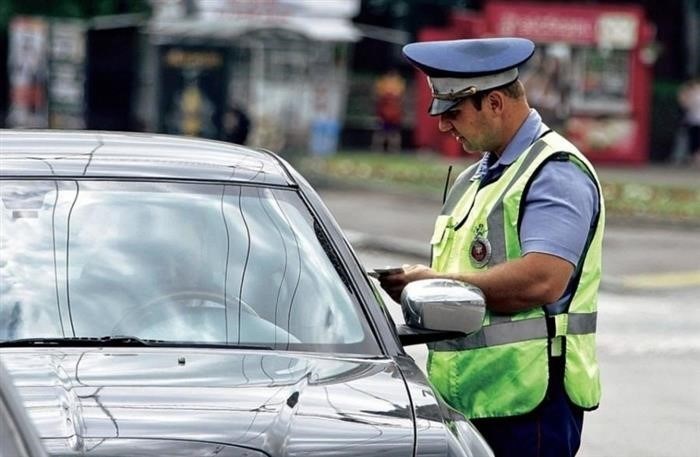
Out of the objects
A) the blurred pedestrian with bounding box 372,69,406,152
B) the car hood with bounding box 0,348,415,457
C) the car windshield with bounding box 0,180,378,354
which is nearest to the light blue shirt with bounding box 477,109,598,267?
the car windshield with bounding box 0,180,378,354

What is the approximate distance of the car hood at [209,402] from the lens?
3613mm

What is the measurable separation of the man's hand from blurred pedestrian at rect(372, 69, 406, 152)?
31.2m

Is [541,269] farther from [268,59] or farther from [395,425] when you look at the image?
[268,59]

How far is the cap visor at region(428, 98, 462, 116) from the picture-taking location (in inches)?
192

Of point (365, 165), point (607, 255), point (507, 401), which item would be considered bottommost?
point (365, 165)

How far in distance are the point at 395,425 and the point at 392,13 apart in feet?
128

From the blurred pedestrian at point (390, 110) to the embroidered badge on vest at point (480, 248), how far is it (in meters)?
31.4

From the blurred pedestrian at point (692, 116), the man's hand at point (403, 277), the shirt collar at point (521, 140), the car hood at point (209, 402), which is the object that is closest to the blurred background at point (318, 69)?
the blurred pedestrian at point (692, 116)

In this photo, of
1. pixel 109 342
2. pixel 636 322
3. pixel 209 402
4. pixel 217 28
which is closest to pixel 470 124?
pixel 109 342

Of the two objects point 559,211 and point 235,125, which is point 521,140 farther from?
point 235,125

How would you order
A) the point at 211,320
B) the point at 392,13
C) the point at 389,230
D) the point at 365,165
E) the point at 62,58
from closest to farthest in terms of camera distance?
1. the point at 211,320
2. the point at 389,230
3. the point at 62,58
4. the point at 365,165
5. the point at 392,13

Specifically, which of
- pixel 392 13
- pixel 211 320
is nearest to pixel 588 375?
pixel 211 320

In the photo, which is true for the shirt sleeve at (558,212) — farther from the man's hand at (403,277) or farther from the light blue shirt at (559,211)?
the man's hand at (403,277)

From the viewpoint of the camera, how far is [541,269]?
Result: 15.4 ft
